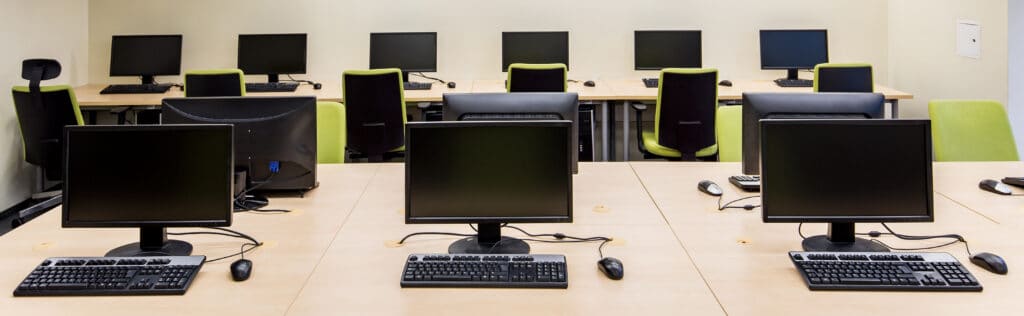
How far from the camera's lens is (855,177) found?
2.01 meters

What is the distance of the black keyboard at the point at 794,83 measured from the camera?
220 inches

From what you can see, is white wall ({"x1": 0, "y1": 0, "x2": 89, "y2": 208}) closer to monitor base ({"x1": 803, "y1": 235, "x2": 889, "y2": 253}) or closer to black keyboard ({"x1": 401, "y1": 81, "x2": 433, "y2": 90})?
black keyboard ({"x1": 401, "y1": 81, "x2": 433, "y2": 90})

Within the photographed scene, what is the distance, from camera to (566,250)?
2107 mm

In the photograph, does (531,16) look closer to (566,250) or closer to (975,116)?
(975,116)

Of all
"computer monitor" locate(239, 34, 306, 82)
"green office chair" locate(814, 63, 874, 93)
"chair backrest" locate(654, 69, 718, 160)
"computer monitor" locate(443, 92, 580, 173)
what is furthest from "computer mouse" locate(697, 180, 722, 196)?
"computer monitor" locate(239, 34, 306, 82)

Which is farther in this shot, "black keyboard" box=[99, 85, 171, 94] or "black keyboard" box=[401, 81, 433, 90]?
"black keyboard" box=[401, 81, 433, 90]

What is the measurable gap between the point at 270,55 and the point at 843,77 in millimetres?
3751

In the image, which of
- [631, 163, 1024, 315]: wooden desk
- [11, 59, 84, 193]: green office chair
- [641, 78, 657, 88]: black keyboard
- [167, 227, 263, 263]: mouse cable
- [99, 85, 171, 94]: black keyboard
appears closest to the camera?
[631, 163, 1024, 315]: wooden desk

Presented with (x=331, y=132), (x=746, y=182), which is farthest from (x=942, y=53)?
(x=331, y=132)

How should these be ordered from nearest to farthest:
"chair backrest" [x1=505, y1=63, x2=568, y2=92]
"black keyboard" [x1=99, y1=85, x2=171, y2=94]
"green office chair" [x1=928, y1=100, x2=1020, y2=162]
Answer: "green office chair" [x1=928, y1=100, x2=1020, y2=162] < "chair backrest" [x1=505, y1=63, x2=568, y2=92] < "black keyboard" [x1=99, y1=85, x2=171, y2=94]

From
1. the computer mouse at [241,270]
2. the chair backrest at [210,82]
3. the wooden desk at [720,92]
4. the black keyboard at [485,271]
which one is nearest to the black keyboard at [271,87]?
the chair backrest at [210,82]

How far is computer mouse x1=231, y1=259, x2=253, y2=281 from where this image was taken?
189 centimetres

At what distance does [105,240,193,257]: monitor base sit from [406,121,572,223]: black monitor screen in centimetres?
59

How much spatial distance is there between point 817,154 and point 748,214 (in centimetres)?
47
